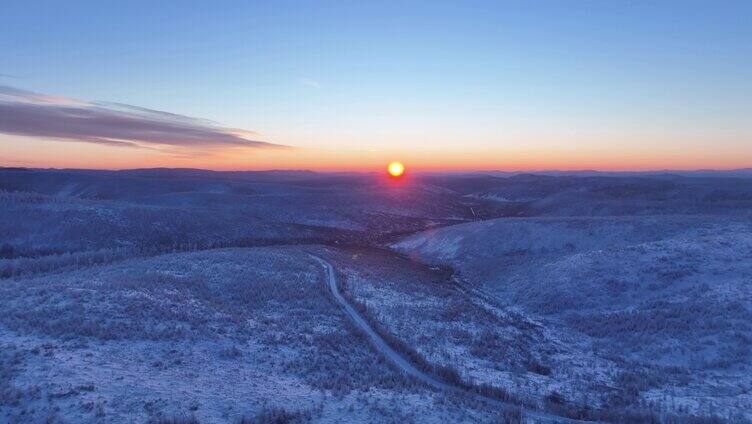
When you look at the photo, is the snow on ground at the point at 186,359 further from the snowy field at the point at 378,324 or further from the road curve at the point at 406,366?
the road curve at the point at 406,366

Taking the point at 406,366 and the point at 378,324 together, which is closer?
the point at 406,366

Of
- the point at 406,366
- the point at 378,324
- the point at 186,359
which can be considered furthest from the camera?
the point at 378,324

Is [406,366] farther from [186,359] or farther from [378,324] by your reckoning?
[186,359]

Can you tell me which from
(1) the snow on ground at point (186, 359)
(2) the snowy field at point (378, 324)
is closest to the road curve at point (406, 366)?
(2) the snowy field at point (378, 324)

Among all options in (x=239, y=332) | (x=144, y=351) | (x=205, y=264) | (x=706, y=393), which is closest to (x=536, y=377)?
(x=706, y=393)

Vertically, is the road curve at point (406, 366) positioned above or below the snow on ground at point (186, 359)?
below

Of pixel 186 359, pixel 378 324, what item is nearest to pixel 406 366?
pixel 378 324

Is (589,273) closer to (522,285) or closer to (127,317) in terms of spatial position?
(522,285)

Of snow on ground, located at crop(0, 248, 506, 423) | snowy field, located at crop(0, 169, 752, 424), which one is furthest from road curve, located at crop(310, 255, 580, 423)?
snow on ground, located at crop(0, 248, 506, 423)

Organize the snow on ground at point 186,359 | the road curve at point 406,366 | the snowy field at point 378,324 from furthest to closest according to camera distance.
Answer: the road curve at point 406,366 < the snowy field at point 378,324 < the snow on ground at point 186,359

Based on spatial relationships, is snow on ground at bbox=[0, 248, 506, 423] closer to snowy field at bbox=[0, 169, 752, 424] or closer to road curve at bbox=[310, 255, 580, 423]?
snowy field at bbox=[0, 169, 752, 424]

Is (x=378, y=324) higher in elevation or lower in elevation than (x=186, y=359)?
lower
